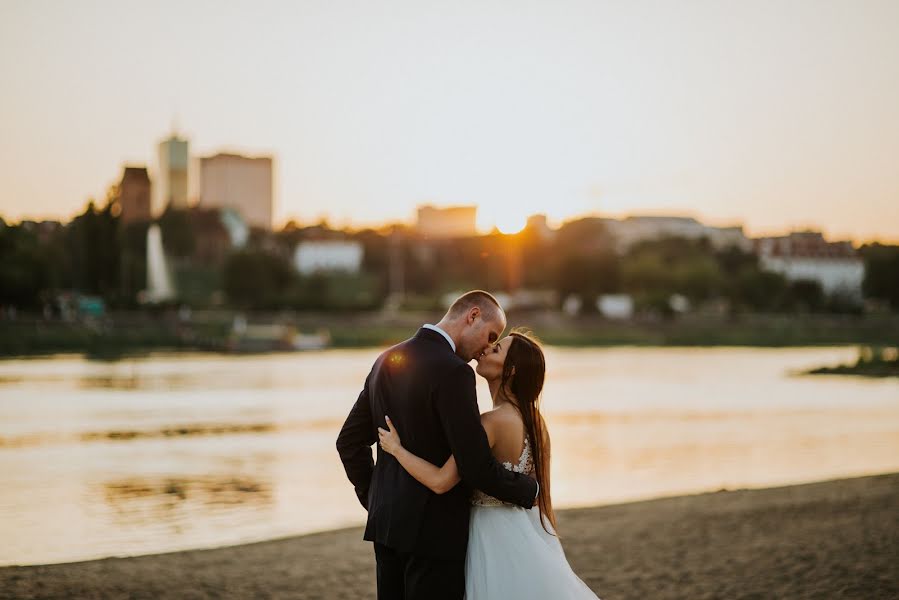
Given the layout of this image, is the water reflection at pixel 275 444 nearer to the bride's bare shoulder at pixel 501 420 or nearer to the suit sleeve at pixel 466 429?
the bride's bare shoulder at pixel 501 420

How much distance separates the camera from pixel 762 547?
11.2 metres

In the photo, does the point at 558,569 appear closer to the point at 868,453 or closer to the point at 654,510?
the point at 654,510

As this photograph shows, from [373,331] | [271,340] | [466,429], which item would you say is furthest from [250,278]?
[466,429]

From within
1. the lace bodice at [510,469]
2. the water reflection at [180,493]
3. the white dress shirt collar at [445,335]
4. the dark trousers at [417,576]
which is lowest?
the water reflection at [180,493]

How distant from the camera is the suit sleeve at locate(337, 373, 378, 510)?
17.4ft

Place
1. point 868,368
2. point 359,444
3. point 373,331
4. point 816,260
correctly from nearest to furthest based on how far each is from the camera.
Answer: point 359,444 < point 868,368 < point 373,331 < point 816,260

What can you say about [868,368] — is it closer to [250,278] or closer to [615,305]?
[615,305]

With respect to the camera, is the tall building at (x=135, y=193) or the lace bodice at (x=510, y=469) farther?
the tall building at (x=135, y=193)

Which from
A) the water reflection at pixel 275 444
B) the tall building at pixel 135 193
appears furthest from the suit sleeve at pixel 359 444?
the tall building at pixel 135 193

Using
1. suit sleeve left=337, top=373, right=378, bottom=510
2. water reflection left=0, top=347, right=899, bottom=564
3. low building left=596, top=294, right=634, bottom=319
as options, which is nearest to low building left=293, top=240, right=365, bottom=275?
low building left=596, top=294, right=634, bottom=319

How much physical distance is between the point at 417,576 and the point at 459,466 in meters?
0.57

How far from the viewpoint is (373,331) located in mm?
83062

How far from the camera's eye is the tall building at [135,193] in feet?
614

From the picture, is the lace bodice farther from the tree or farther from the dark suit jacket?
the tree
